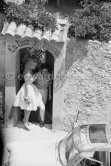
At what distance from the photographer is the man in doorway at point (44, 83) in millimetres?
11250

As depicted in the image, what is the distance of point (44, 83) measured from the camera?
11.3 metres

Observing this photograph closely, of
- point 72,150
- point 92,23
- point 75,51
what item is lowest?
point 72,150

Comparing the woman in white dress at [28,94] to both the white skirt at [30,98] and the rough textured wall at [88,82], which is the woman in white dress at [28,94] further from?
the rough textured wall at [88,82]

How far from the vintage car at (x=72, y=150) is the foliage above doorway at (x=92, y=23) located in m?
3.21

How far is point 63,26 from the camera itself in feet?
36.4

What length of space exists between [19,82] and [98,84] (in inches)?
86.0

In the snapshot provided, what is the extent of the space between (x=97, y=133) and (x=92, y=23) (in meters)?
3.78

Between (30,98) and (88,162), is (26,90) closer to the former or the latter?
(30,98)

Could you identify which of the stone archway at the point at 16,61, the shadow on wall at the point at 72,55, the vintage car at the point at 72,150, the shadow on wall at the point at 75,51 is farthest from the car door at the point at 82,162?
the shadow on wall at the point at 75,51

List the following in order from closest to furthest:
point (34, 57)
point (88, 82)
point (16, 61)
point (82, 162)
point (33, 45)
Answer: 1. point (82, 162)
2. point (33, 45)
3. point (16, 61)
4. point (88, 82)
5. point (34, 57)

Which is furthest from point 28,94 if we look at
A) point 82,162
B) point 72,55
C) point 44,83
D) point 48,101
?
point 82,162

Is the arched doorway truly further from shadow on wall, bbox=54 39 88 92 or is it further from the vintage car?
the vintage car

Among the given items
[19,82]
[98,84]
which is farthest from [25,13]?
[98,84]

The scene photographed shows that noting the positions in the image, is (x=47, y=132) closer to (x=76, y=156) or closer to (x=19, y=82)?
(x=19, y=82)
